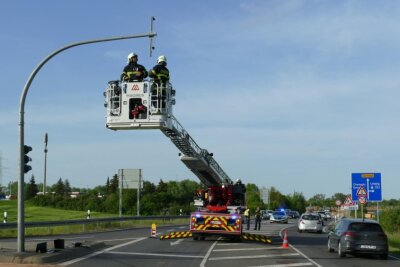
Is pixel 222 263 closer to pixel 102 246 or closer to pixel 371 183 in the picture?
pixel 102 246

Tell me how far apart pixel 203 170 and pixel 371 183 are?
11374 mm

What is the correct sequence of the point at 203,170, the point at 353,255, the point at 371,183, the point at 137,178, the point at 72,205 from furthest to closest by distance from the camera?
the point at 72,205
the point at 137,178
the point at 371,183
the point at 203,170
the point at 353,255

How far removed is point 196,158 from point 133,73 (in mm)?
6553

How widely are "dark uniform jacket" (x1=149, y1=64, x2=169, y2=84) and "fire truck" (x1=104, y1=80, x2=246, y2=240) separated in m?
0.23

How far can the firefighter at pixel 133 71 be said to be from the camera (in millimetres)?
19656

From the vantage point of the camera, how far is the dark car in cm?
2097

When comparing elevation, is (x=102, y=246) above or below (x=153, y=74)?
below

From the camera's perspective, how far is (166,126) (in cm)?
1952

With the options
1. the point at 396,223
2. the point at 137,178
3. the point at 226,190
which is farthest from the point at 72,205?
the point at 226,190

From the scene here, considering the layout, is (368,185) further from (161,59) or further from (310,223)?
(161,59)

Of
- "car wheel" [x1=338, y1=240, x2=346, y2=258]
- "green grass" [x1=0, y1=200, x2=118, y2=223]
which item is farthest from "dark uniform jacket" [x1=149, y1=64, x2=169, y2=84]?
"green grass" [x1=0, y1=200, x2=118, y2=223]

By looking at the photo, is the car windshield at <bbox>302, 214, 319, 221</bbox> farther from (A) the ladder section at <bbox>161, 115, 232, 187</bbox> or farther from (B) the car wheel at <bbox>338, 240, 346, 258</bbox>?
(B) the car wheel at <bbox>338, 240, 346, 258</bbox>

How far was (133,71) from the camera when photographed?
19.8 meters

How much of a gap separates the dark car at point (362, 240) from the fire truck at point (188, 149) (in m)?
5.51
